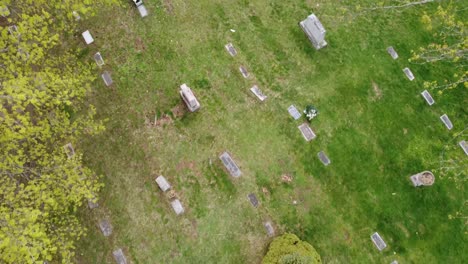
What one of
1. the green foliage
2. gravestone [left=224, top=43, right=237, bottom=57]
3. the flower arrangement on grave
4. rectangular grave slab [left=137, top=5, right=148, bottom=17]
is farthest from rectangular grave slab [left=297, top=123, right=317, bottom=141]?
rectangular grave slab [left=137, top=5, right=148, bottom=17]

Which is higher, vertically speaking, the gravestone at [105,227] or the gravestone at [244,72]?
the gravestone at [244,72]

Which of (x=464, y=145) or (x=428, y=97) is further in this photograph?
(x=428, y=97)

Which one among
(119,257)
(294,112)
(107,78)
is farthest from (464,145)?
(107,78)

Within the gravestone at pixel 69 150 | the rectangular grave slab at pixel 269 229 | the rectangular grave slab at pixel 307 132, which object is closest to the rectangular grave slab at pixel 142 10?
the gravestone at pixel 69 150

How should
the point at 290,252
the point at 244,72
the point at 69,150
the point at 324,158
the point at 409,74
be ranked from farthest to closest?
the point at 409,74 → the point at 244,72 → the point at 324,158 → the point at 69,150 → the point at 290,252

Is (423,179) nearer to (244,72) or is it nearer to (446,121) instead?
(446,121)

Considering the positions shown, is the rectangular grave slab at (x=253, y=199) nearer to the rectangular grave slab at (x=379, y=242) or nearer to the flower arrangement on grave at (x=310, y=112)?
the flower arrangement on grave at (x=310, y=112)

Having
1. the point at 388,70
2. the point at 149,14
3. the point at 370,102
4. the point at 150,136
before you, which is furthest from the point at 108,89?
the point at 388,70
